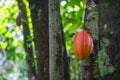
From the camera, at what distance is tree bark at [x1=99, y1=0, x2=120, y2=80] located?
1.82 metres

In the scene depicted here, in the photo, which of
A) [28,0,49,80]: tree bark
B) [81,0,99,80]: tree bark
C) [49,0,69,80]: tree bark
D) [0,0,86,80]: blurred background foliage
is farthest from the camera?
[0,0,86,80]: blurred background foliage

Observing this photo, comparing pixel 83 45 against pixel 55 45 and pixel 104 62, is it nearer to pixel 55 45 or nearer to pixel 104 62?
pixel 55 45

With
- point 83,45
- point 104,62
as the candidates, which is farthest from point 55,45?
point 104,62

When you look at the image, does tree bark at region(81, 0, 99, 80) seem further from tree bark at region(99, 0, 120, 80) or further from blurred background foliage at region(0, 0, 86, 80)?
blurred background foliage at region(0, 0, 86, 80)

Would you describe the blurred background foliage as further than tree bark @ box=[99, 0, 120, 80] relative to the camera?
Yes

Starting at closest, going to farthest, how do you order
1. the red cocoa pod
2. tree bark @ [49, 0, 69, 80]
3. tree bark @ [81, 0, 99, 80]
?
the red cocoa pod < tree bark @ [49, 0, 69, 80] < tree bark @ [81, 0, 99, 80]

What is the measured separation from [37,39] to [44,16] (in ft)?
0.63

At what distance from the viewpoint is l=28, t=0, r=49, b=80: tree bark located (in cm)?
271

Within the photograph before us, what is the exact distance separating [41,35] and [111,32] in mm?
991

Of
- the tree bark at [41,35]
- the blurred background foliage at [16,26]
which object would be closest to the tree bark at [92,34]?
the tree bark at [41,35]

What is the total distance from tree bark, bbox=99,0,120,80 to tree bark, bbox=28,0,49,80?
907mm

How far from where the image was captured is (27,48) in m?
3.89

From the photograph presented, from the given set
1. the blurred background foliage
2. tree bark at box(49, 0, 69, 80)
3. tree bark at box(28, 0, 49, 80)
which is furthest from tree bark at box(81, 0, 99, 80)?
the blurred background foliage

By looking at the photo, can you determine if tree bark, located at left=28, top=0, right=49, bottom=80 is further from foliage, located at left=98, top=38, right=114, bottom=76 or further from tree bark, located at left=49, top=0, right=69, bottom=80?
foliage, located at left=98, top=38, right=114, bottom=76
